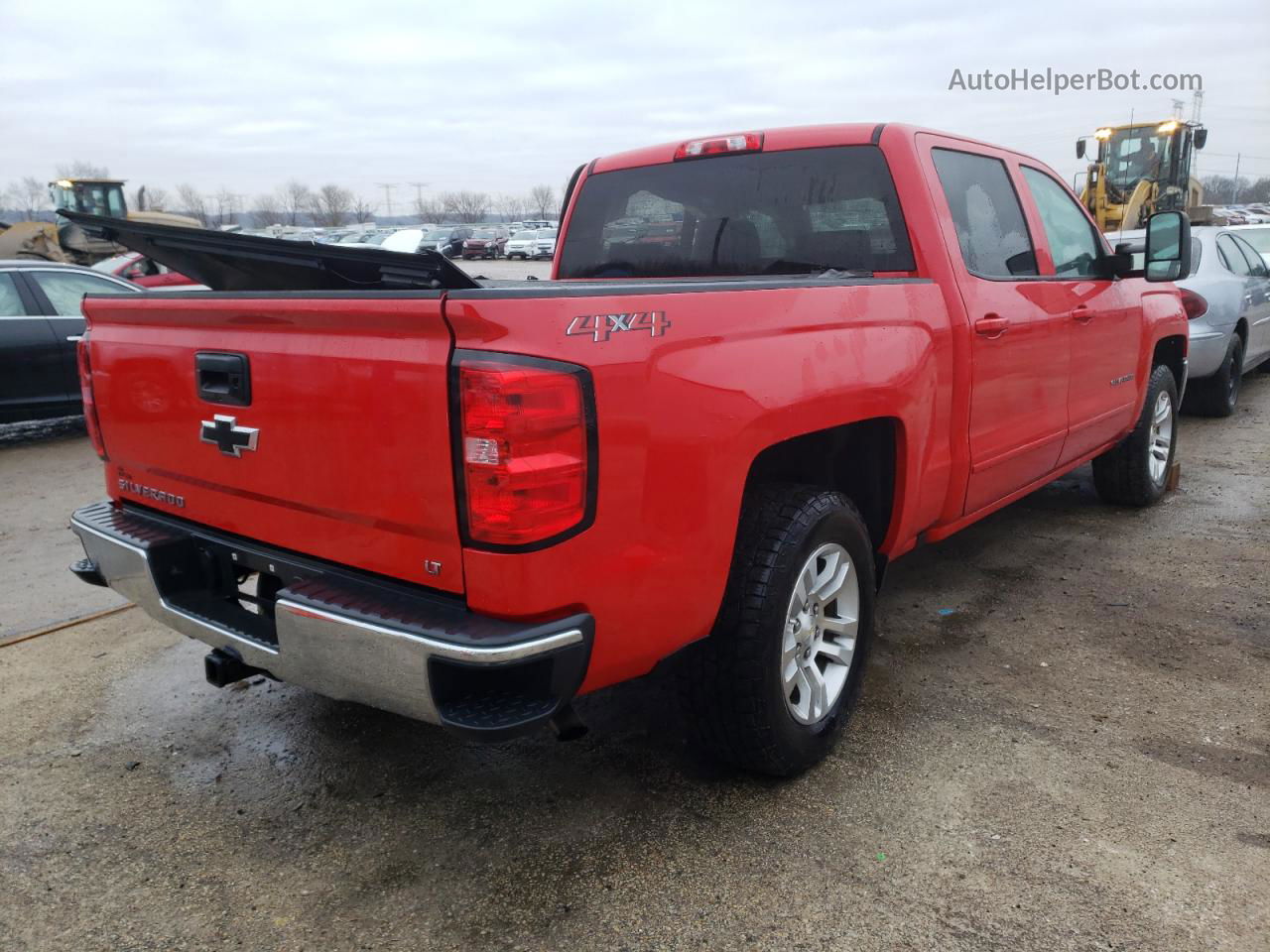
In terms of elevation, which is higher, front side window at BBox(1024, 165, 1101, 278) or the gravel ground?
front side window at BBox(1024, 165, 1101, 278)

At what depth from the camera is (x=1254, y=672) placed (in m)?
3.46

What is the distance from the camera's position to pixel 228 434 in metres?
2.46

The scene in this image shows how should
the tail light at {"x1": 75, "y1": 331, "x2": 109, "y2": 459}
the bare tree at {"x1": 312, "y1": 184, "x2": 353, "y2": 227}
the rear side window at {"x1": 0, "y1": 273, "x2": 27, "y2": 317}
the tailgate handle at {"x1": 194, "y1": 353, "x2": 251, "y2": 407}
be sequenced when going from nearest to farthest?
the tailgate handle at {"x1": 194, "y1": 353, "x2": 251, "y2": 407} → the tail light at {"x1": 75, "y1": 331, "x2": 109, "y2": 459} → the rear side window at {"x1": 0, "y1": 273, "x2": 27, "y2": 317} → the bare tree at {"x1": 312, "y1": 184, "x2": 353, "y2": 227}

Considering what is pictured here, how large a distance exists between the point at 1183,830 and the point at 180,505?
286 cm

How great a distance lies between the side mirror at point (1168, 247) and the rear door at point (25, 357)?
8040 millimetres

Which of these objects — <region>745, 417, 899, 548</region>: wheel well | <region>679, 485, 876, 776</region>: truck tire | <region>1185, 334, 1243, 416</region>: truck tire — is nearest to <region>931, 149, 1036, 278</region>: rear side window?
<region>745, 417, 899, 548</region>: wheel well

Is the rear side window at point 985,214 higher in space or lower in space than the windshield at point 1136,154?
lower

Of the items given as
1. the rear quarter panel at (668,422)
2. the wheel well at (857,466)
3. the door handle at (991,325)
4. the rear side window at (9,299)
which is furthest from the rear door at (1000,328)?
the rear side window at (9,299)

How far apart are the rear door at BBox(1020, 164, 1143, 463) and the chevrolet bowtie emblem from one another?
2981 millimetres

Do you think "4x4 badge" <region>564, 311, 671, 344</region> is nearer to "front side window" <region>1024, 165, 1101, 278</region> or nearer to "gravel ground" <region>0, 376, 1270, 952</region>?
"gravel ground" <region>0, 376, 1270, 952</region>

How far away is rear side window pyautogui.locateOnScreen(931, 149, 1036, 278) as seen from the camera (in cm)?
354

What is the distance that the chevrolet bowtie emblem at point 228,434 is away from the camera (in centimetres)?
242

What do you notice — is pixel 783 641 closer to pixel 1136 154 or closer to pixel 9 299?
pixel 9 299

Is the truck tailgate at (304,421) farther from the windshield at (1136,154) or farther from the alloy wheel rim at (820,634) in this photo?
the windshield at (1136,154)
